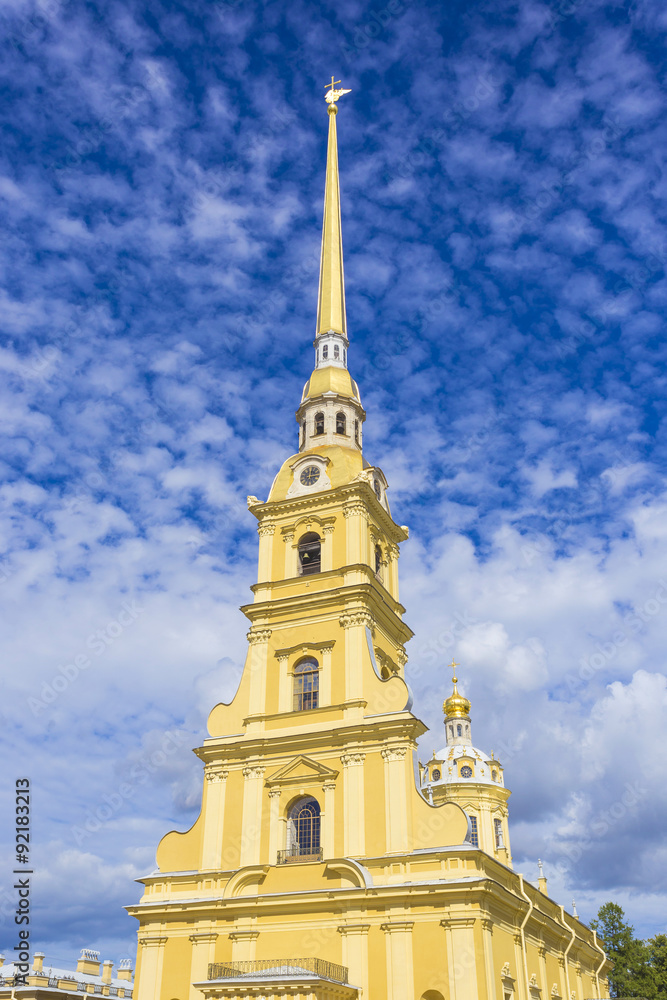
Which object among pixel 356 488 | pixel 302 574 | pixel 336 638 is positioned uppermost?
pixel 356 488

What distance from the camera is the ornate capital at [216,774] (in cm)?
3300

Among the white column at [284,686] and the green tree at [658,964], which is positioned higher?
the white column at [284,686]

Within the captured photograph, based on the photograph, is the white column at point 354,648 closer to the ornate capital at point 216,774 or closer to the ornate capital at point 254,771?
the ornate capital at point 254,771

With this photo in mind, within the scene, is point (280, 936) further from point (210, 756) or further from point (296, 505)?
point (296, 505)

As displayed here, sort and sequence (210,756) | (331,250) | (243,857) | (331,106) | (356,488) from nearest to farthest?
(243,857)
(210,756)
(356,488)
(331,250)
(331,106)

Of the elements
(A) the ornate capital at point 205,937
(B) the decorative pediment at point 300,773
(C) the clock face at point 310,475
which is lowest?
(A) the ornate capital at point 205,937

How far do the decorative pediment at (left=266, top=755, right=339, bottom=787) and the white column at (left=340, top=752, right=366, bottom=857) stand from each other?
0.61m

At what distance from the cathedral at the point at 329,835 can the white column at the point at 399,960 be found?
4 cm

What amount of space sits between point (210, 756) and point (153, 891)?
16.6 ft

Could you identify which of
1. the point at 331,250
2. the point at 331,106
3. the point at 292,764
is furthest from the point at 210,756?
the point at 331,106

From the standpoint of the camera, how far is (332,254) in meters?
47.8

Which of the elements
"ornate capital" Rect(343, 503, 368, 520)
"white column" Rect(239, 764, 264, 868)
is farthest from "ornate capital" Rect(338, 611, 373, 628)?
"white column" Rect(239, 764, 264, 868)

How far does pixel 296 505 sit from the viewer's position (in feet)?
124

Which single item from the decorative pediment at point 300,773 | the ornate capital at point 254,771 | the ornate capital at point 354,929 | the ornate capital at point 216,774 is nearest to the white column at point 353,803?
the decorative pediment at point 300,773
